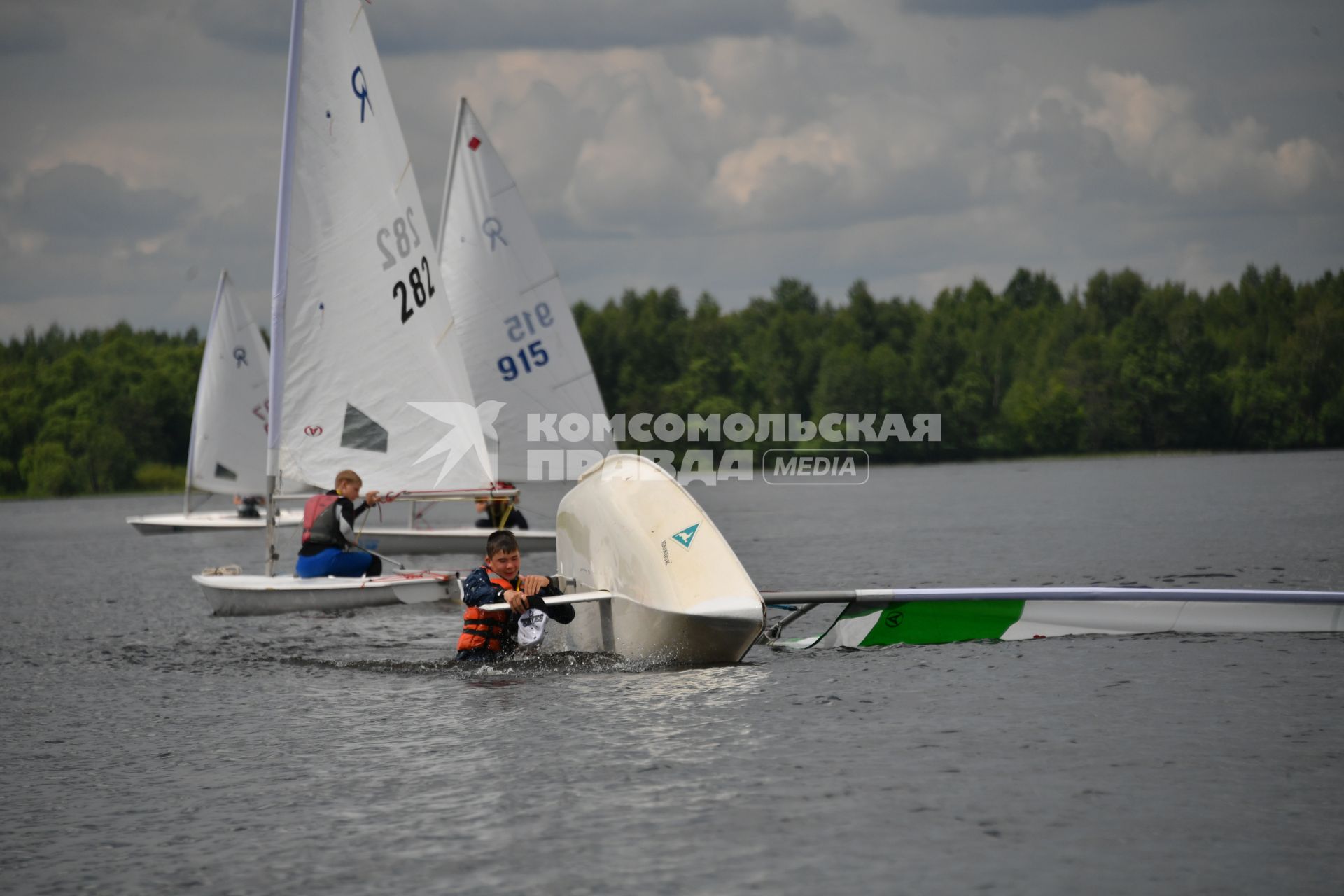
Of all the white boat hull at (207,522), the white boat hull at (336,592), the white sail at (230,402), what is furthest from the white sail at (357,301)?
the white sail at (230,402)

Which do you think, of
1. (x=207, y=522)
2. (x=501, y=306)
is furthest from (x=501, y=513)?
(x=207, y=522)

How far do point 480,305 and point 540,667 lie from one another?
14.8 m

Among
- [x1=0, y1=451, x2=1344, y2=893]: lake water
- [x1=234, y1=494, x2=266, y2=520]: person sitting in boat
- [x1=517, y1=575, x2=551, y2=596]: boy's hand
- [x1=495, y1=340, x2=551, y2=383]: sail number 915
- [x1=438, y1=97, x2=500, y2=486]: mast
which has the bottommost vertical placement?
[x1=0, y1=451, x2=1344, y2=893]: lake water

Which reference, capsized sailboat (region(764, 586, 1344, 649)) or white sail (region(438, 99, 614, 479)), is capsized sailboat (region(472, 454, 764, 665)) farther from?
white sail (region(438, 99, 614, 479))

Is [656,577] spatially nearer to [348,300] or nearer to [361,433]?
[361,433]

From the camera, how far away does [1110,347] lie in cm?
10069

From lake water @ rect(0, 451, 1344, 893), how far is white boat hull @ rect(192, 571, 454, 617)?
0.34 metres

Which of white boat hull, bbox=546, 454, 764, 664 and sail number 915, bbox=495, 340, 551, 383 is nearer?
white boat hull, bbox=546, 454, 764, 664

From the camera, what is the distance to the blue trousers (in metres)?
16.6

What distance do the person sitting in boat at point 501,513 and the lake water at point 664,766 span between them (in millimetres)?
4997

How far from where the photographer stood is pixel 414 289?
61.4 ft

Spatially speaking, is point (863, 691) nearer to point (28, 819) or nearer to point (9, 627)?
point (28, 819)

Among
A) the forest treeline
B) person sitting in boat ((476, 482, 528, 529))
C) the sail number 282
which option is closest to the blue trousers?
person sitting in boat ((476, 482, 528, 529))

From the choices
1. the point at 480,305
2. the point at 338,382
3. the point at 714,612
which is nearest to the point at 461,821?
the point at 714,612
